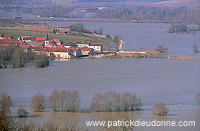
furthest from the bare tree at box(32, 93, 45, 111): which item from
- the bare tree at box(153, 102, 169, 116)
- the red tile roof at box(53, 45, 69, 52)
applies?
the red tile roof at box(53, 45, 69, 52)

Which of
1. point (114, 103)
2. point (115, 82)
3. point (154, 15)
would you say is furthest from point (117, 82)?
point (154, 15)

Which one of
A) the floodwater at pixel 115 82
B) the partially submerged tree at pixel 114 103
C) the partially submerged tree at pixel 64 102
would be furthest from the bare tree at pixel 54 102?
the partially submerged tree at pixel 114 103

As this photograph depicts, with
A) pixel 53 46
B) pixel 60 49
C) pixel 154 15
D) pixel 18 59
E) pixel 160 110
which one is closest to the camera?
pixel 160 110

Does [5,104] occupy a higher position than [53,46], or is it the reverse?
[53,46]

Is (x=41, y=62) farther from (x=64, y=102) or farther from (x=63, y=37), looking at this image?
(x=63, y=37)

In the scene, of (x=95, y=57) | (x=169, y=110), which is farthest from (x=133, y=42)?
(x=169, y=110)

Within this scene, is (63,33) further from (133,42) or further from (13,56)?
(13,56)
